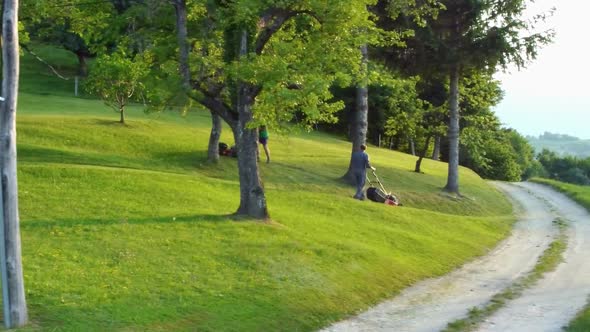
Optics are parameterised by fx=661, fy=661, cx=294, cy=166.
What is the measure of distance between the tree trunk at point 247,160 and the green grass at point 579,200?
25.7 feet

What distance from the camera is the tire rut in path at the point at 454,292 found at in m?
11.2

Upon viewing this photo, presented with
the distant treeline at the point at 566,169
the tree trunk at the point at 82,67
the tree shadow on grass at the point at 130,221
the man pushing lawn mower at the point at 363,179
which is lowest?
the distant treeline at the point at 566,169

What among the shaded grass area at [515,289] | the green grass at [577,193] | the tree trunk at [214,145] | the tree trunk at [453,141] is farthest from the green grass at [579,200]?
the tree trunk at [214,145]

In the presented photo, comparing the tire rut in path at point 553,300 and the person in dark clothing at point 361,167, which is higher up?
the person in dark clothing at point 361,167

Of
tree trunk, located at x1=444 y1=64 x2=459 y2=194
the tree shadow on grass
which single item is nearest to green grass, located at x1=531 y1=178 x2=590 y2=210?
tree trunk, located at x1=444 y1=64 x2=459 y2=194

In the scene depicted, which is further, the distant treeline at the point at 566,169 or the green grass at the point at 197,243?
the distant treeline at the point at 566,169

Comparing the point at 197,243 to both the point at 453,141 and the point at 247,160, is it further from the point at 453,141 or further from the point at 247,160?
the point at 453,141

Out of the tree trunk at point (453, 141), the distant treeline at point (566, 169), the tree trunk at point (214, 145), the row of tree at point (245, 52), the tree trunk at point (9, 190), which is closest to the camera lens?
the tree trunk at point (9, 190)

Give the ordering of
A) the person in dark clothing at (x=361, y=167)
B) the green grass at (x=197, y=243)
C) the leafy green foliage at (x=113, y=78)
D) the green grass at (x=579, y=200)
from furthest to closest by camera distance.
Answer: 1. the leafy green foliage at (x=113, y=78)
2. the person in dark clothing at (x=361, y=167)
3. the green grass at (x=579, y=200)
4. the green grass at (x=197, y=243)

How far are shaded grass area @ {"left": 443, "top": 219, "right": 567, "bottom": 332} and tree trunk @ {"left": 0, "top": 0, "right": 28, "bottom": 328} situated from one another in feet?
21.3

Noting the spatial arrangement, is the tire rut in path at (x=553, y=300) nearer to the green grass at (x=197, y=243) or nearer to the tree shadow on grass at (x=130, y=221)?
the green grass at (x=197, y=243)

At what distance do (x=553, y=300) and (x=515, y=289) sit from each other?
1.17 metres

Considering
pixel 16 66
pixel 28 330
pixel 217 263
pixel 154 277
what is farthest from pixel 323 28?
pixel 28 330

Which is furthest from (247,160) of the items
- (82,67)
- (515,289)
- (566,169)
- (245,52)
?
(566,169)
